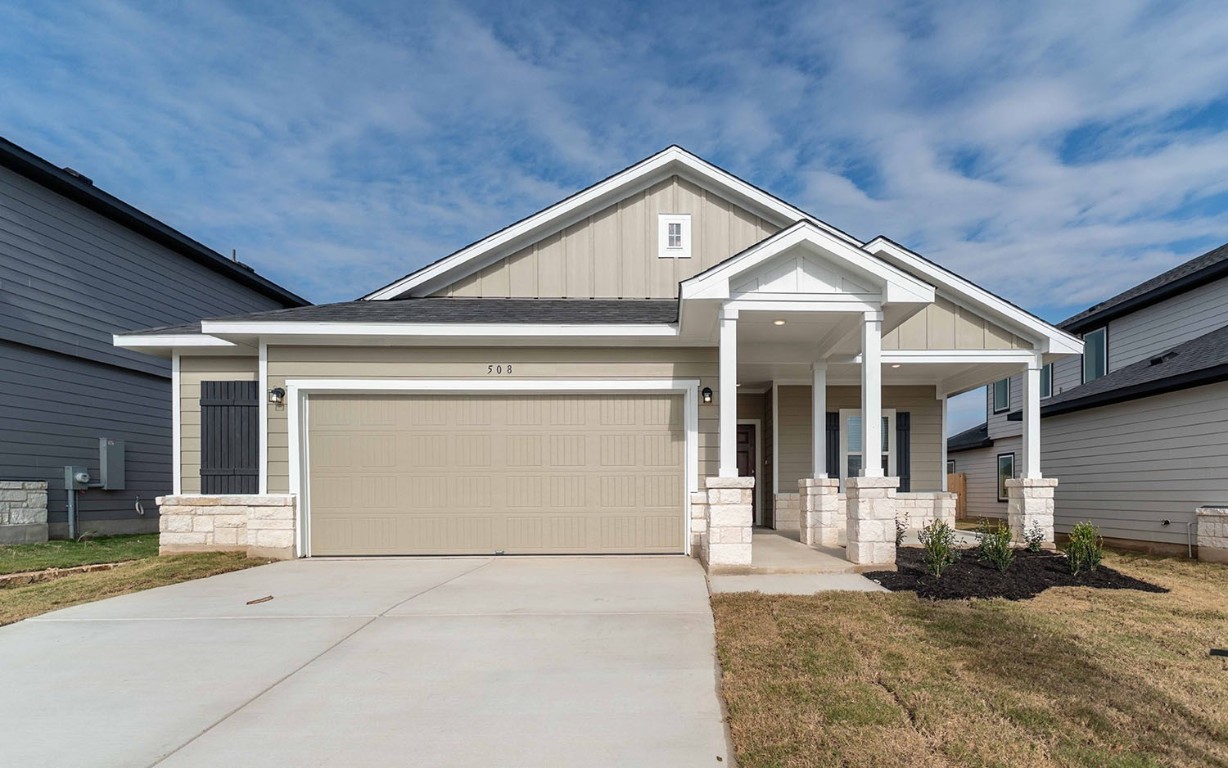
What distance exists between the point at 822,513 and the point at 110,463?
13.2 m

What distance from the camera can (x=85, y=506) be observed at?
474 inches

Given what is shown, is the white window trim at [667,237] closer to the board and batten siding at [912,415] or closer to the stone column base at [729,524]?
the board and batten siding at [912,415]

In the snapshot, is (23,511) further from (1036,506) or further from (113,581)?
(1036,506)

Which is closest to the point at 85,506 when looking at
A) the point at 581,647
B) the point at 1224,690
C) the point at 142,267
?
the point at 142,267

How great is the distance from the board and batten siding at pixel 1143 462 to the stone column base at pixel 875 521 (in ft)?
20.2

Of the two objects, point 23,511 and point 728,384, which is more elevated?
point 728,384

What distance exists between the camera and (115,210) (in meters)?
12.7

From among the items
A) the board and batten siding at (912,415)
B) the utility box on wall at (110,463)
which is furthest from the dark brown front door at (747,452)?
the utility box on wall at (110,463)

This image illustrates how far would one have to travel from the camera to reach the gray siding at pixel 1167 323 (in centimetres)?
1244

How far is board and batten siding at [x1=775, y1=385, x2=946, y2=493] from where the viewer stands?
11.9m

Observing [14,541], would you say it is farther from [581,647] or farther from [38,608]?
[581,647]

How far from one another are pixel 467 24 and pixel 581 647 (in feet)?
34.7

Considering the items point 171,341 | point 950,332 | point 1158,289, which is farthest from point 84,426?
point 1158,289

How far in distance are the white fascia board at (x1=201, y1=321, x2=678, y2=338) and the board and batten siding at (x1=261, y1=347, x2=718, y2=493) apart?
432 millimetres
